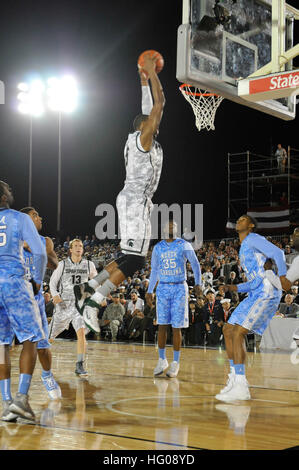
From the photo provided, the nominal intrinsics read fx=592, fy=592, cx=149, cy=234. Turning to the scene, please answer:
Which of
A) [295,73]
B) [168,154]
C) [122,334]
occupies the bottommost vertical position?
[122,334]

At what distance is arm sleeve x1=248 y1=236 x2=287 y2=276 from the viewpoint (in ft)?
19.4

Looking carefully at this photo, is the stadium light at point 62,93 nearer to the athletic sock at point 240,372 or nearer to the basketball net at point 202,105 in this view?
the basketball net at point 202,105

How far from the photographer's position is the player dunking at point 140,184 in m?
5.52

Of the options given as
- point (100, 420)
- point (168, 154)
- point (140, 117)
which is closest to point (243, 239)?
point (140, 117)

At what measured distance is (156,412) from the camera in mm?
5301

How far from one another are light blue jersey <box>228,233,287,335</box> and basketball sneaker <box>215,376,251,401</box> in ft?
1.86

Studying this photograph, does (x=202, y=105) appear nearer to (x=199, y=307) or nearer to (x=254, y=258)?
(x=199, y=307)

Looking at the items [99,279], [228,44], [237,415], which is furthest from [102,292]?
[228,44]

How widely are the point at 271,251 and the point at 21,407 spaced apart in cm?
287

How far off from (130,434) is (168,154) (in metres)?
23.3

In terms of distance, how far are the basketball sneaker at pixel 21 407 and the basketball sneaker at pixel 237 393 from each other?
2180mm

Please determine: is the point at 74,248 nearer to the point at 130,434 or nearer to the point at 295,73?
the point at 295,73

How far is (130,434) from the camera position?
427 centimetres

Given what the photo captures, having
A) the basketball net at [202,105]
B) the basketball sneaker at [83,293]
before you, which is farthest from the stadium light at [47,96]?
the basketball sneaker at [83,293]
